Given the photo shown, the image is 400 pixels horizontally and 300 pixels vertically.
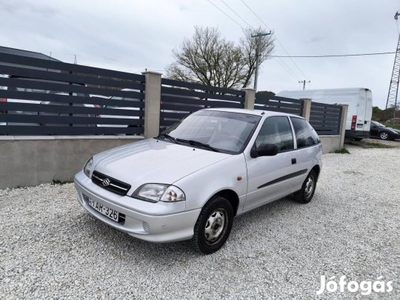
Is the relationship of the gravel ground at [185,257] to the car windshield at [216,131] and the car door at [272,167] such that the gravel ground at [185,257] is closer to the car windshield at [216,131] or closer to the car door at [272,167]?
the car door at [272,167]

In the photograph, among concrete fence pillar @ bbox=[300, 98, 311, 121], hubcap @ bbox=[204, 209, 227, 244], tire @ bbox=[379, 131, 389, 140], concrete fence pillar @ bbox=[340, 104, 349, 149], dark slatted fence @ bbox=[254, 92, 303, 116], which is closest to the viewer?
hubcap @ bbox=[204, 209, 227, 244]

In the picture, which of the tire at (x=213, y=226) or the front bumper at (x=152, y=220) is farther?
the tire at (x=213, y=226)

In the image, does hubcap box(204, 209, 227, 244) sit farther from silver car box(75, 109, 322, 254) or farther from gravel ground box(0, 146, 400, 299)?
gravel ground box(0, 146, 400, 299)

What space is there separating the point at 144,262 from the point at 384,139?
21516 mm

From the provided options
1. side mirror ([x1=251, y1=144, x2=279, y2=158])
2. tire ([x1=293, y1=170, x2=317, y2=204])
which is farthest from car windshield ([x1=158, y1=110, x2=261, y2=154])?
tire ([x1=293, y1=170, x2=317, y2=204])

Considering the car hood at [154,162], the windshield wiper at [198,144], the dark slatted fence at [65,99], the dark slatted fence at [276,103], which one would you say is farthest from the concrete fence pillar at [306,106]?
the car hood at [154,162]

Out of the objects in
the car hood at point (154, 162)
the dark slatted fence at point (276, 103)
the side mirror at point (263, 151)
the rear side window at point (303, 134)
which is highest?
the dark slatted fence at point (276, 103)

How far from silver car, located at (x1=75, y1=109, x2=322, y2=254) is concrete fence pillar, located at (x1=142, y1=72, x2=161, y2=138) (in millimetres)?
1994

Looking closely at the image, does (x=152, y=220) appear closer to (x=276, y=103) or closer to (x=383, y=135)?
(x=276, y=103)

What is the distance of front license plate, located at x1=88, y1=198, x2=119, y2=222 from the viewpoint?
2.63 m

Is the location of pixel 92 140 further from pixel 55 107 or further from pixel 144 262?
pixel 144 262

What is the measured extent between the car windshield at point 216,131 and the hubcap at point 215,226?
0.72 meters

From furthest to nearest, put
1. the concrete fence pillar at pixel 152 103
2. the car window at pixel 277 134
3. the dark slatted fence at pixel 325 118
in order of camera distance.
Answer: the dark slatted fence at pixel 325 118, the concrete fence pillar at pixel 152 103, the car window at pixel 277 134

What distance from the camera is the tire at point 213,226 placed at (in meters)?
2.73
